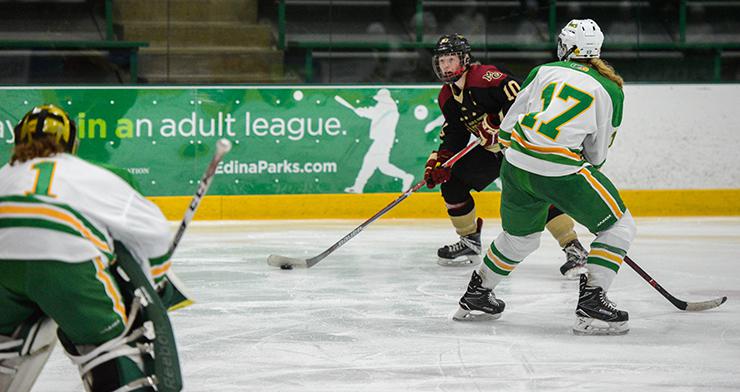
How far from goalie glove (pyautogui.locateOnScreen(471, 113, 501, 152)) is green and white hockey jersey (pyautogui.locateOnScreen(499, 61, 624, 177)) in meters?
1.39

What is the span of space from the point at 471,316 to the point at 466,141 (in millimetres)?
1590

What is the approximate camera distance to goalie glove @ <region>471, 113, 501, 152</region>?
4.88 meters

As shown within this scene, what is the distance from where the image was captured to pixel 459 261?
5.23 m

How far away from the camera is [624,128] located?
7.34 metres

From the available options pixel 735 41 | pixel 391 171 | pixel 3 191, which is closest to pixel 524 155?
pixel 3 191

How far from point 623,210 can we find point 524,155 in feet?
1.12

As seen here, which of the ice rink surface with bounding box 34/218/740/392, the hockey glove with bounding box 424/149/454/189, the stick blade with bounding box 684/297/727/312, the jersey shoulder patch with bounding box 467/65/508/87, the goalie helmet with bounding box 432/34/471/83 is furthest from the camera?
the hockey glove with bounding box 424/149/454/189

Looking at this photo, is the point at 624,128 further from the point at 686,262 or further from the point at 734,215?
the point at 686,262

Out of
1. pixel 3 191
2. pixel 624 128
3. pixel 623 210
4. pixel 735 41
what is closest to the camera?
pixel 3 191

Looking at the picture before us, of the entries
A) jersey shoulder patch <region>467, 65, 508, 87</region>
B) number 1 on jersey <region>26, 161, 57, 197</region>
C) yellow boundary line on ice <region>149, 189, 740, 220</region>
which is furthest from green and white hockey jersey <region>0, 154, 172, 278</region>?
yellow boundary line on ice <region>149, 189, 740, 220</region>

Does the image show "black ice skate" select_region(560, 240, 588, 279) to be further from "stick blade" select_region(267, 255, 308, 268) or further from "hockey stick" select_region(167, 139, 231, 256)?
"hockey stick" select_region(167, 139, 231, 256)

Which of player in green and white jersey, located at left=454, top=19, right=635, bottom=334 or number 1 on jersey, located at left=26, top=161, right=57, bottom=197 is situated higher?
number 1 on jersey, located at left=26, top=161, right=57, bottom=197

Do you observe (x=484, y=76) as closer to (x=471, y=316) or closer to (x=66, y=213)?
(x=471, y=316)

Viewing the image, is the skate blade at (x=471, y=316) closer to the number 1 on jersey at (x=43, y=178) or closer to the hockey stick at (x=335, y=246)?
the hockey stick at (x=335, y=246)
